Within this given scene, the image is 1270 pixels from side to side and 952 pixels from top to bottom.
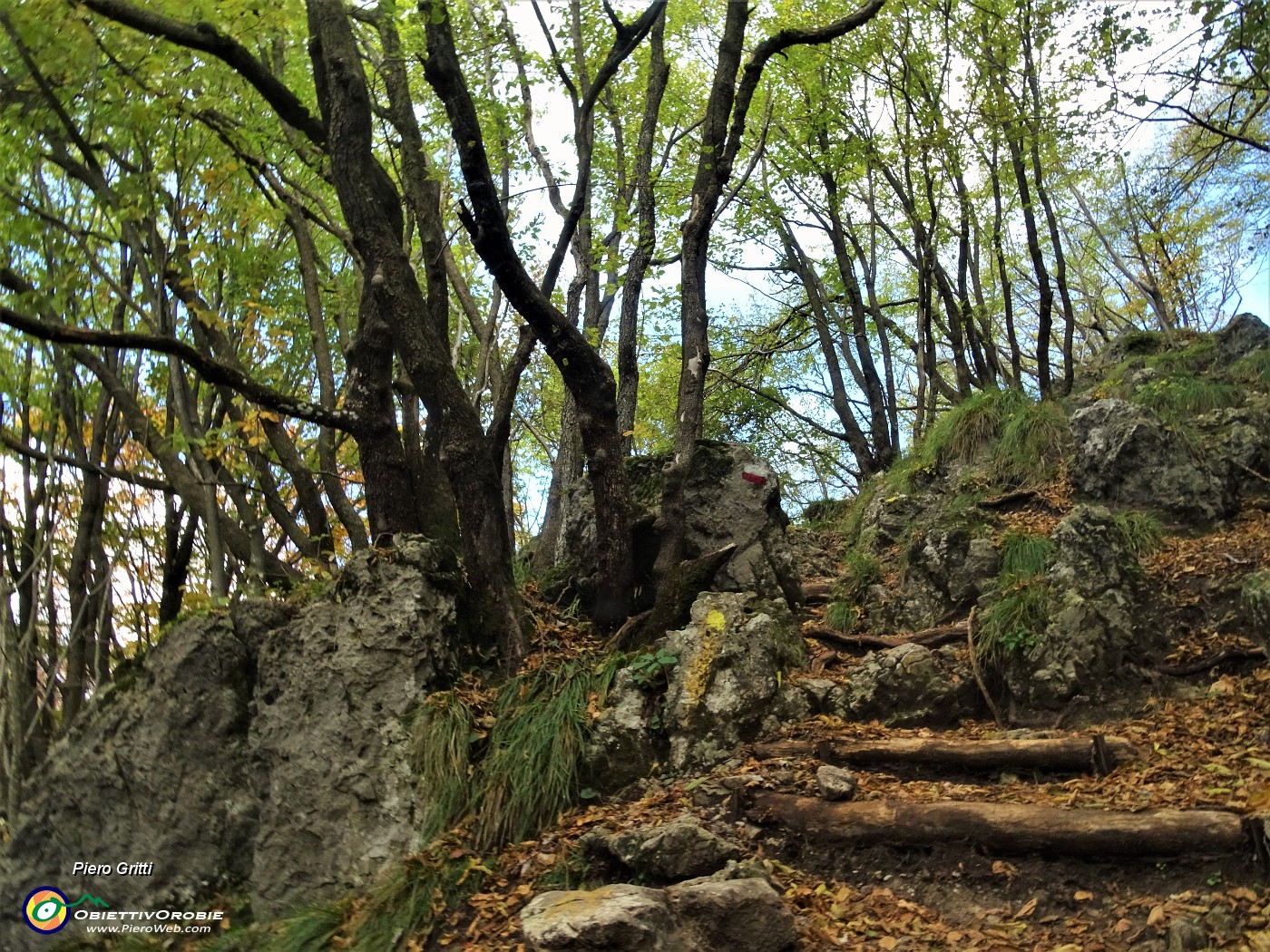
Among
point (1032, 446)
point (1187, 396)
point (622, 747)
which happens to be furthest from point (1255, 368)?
point (622, 747)

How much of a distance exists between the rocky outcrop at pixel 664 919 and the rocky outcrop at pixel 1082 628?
262 centimetres

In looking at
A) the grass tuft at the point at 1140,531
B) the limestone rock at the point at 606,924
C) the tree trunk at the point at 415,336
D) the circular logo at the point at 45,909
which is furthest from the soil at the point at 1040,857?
the circular logo at the point at 45,909

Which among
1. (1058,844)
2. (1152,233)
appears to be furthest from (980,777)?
(1152,233)

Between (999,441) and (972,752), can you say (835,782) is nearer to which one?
(972,752)

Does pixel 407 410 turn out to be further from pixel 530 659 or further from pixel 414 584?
pixel 530 659

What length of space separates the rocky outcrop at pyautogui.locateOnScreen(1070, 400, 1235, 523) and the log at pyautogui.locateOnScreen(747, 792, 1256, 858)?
4.27 meters

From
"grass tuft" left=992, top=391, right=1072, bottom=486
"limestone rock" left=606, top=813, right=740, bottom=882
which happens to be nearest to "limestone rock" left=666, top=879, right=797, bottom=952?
"limestone rock" left=606, top=813, right=740, bottom=882

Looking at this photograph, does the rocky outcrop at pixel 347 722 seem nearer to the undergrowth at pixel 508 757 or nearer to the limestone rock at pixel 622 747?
the undergrowth at pixel 508 757

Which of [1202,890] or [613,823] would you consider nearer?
[1202,890]

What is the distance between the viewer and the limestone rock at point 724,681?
520cm

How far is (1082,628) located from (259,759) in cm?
557

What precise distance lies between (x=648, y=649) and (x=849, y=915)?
2.28 metres

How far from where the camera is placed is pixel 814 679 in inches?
227

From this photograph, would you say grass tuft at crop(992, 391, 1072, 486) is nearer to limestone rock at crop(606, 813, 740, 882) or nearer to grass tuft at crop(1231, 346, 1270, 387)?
grass tuft at crop(1231, 346, 1270, 387)
